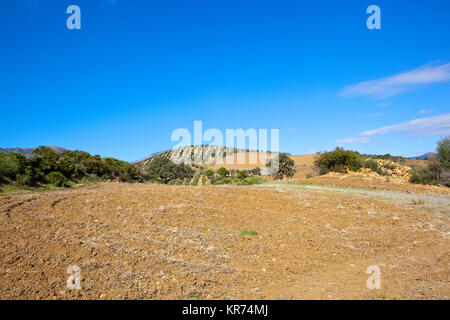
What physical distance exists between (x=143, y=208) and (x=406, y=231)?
28.3ft

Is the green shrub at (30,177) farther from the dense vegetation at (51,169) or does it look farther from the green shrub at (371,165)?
the green shrub at (371,165)

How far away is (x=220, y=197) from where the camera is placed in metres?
10.8

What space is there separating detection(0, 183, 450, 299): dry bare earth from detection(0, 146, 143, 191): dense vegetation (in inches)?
318

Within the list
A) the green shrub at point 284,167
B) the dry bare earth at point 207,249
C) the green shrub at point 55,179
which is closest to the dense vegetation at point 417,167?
the green shrub at point 284,167

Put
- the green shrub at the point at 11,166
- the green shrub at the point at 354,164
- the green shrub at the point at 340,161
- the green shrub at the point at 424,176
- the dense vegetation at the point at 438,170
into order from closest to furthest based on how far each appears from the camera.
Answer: the green shrub at the point at 11,166
the dense vegetation at the point at 438,170
the green shrub at the point at 424,176
the green shrub at the point at 354,164
the green shrub at the point at 340,161

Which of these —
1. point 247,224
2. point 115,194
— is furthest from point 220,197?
point 115,194

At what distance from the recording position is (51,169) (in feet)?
62.7

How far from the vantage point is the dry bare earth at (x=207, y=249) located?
4.51 meters

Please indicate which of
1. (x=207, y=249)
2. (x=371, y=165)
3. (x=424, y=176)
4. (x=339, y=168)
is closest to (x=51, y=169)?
(x=207, y=249)

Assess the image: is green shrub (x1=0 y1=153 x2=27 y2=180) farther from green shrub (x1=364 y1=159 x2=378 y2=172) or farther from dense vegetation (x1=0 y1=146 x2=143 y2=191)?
green shrub (x1=364 y1=159 x2=378 y2=172)

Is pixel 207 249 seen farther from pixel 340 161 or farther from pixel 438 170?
pixel 340 161

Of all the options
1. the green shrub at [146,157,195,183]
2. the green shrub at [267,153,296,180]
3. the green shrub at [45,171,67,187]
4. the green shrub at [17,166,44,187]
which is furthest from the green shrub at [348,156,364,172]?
the green shrub at [17,166,44,187]

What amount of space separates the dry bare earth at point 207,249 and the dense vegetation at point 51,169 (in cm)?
808

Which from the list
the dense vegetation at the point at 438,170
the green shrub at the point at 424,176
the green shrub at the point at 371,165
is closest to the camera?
the dense vegetation at the point at 438,170
